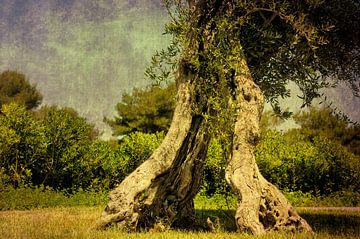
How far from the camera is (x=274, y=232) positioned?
11.8 metres

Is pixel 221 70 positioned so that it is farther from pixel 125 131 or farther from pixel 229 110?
pixel 125 131

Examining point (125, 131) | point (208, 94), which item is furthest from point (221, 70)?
point (125, 131)

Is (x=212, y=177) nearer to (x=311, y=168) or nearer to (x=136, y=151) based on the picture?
(x=136, y=151)

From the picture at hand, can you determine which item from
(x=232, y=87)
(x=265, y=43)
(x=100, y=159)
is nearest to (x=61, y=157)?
(x=100, y=159)

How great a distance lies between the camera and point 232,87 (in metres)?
13.9

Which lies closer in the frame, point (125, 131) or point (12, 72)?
point (125, 131)

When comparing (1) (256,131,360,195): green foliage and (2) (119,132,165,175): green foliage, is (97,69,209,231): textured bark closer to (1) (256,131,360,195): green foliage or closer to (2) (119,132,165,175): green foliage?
(2) (119,132,165,175): green foliage

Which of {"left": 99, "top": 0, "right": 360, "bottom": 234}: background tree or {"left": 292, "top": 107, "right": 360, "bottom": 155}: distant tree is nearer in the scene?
{"left": 99, "top": 0, "right": 360, "bottom": 234}: background tree

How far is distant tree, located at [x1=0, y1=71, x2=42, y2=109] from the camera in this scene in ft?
216

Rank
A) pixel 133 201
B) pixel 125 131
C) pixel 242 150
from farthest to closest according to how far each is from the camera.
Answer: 1. pixel 125 131
2. pixel 133 201
3. pixel 242 150

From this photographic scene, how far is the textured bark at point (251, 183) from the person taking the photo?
470 inches

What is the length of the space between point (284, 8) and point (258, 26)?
4.66 ft

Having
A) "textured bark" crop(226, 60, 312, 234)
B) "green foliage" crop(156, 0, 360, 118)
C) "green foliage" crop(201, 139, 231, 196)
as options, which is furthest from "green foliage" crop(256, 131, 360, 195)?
"textured bark" crop(226, 60, 312, 234)

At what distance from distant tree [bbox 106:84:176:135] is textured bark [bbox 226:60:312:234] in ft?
127
